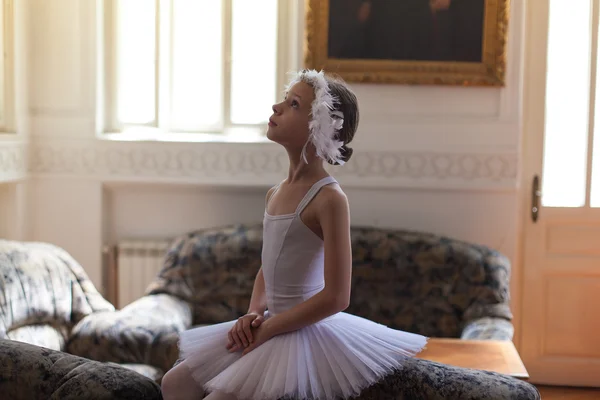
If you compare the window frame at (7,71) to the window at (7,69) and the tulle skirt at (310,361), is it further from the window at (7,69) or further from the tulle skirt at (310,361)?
the tulle skirt at (310,361)

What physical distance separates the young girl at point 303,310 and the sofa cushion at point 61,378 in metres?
0.23

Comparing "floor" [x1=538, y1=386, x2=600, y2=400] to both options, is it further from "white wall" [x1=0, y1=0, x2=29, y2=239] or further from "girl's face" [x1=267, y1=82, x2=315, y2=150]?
"white wall" [x1=0, y1=0, x2=29, y2=239]

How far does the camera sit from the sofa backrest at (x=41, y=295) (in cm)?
268

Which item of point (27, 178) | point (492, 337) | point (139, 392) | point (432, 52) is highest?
point (432, 52)

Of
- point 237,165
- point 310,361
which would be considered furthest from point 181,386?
point 237,165

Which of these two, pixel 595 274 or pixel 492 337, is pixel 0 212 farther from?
pixel 595 274

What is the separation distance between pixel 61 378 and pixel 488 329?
1.87m

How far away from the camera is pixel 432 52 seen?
3.56 m

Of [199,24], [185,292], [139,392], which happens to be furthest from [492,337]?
[199,24]

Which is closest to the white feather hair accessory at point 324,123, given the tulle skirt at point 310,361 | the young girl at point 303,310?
the young girl at point 303,310

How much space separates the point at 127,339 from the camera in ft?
9.25

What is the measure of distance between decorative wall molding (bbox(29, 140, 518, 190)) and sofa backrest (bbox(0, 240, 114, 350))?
2.54ft

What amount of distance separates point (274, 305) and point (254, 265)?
1.57 metres

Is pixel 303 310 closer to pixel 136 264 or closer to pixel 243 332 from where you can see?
pixel 243 332
